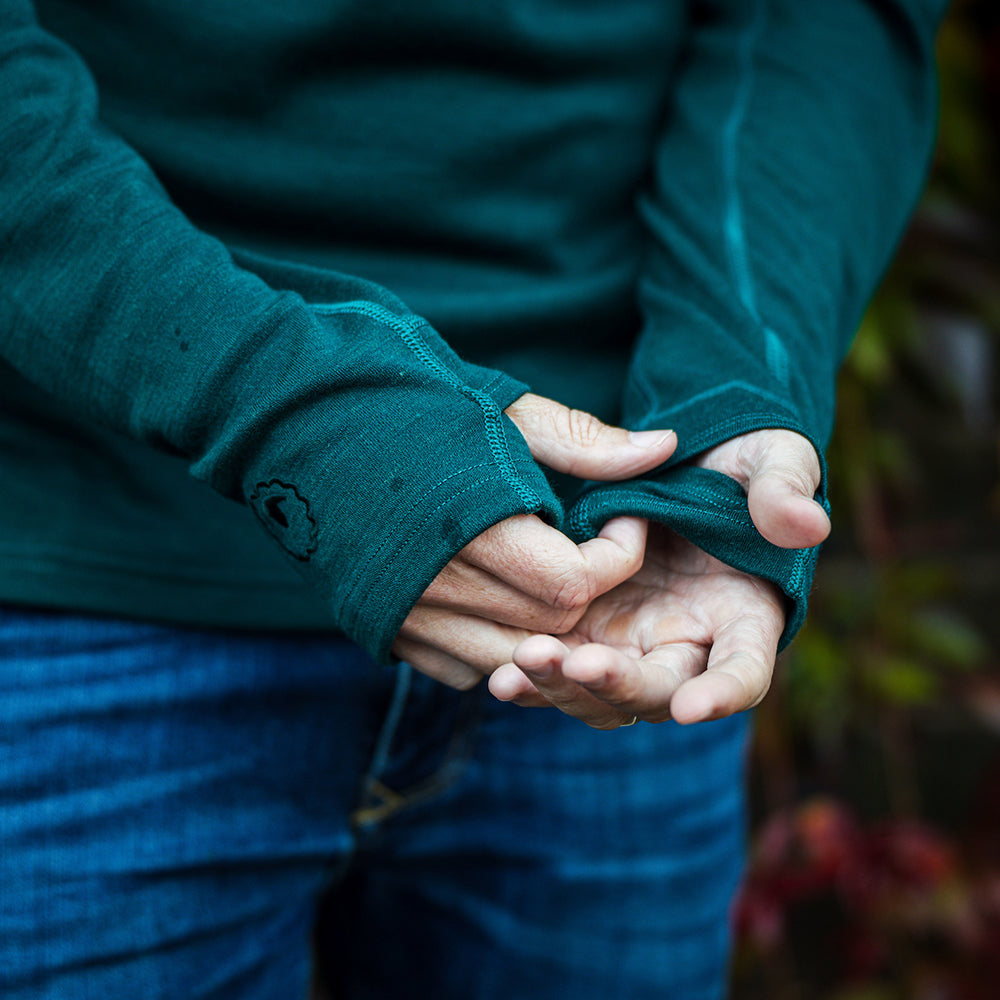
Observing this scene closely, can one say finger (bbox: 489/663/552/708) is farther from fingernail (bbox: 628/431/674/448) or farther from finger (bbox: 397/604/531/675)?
fingernail (bbox: 628/431/674/448)

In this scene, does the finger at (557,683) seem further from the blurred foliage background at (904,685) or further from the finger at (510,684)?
the blurred foliage background at (904,685)

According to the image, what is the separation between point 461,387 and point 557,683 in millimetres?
174

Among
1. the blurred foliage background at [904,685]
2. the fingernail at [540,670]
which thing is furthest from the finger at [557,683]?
the blurred foliage background at [904,685]

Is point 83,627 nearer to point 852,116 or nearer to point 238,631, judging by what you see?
point 238,631

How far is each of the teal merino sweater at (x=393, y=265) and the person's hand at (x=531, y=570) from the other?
0.06 feet

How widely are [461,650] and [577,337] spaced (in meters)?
0.33

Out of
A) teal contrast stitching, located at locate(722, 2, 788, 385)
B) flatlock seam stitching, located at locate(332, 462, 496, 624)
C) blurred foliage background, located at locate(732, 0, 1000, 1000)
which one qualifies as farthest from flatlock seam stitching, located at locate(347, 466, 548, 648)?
blurred foliage background, located at locate(732, 0, 1000, 1000)

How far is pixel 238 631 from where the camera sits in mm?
670

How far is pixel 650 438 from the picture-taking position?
0.56 m

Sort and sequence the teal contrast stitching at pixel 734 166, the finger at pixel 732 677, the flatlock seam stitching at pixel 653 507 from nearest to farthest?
the finger at pixel 732 677 → the flatlock seam stitching at pixel 653 507 → the teal contrast stitching at pixel 734 166

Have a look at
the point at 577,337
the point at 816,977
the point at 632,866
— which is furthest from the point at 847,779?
the point at 577,337

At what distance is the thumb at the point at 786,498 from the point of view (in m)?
0.45

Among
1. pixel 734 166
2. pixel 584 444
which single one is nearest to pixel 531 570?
pixel 584 444

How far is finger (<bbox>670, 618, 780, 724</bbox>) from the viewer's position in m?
0.42
